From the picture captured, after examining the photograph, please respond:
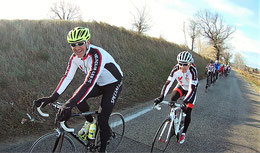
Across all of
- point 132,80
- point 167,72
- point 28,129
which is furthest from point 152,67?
point 28,129

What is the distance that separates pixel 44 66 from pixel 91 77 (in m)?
4.80

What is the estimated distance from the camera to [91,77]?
2.82 m

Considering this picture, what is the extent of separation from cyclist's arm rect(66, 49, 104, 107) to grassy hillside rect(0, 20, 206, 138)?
7.13ft

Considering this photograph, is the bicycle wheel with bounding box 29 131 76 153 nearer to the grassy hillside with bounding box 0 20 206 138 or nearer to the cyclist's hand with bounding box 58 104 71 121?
the cyclist's hand with bounding box 58 104 71 121

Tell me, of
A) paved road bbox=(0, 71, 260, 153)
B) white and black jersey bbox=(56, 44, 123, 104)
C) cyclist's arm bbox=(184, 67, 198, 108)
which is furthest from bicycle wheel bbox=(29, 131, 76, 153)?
cyclist's arm bbox=(184, 67, 198, 108)

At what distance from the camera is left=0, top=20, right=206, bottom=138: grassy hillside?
470 cm

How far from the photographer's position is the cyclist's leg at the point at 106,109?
124 inches

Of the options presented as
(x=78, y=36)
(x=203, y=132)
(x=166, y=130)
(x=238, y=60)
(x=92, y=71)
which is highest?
(x=238, y=60)

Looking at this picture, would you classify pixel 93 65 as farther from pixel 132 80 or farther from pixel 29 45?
pixel 132 80

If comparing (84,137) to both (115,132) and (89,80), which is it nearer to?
(115,132)

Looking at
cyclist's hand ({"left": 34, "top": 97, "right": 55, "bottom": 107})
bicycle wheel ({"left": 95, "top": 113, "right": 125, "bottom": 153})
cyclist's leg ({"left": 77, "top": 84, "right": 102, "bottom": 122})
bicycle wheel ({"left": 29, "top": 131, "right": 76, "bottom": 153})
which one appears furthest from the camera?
bicycle wheel ({"left": 95, "top": 113, "right": 125, "bottom": 153})

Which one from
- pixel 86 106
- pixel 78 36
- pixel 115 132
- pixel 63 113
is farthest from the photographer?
pixel 115 132

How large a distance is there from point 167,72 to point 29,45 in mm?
9217

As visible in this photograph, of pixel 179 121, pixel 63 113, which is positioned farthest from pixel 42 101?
pixel 179 121
